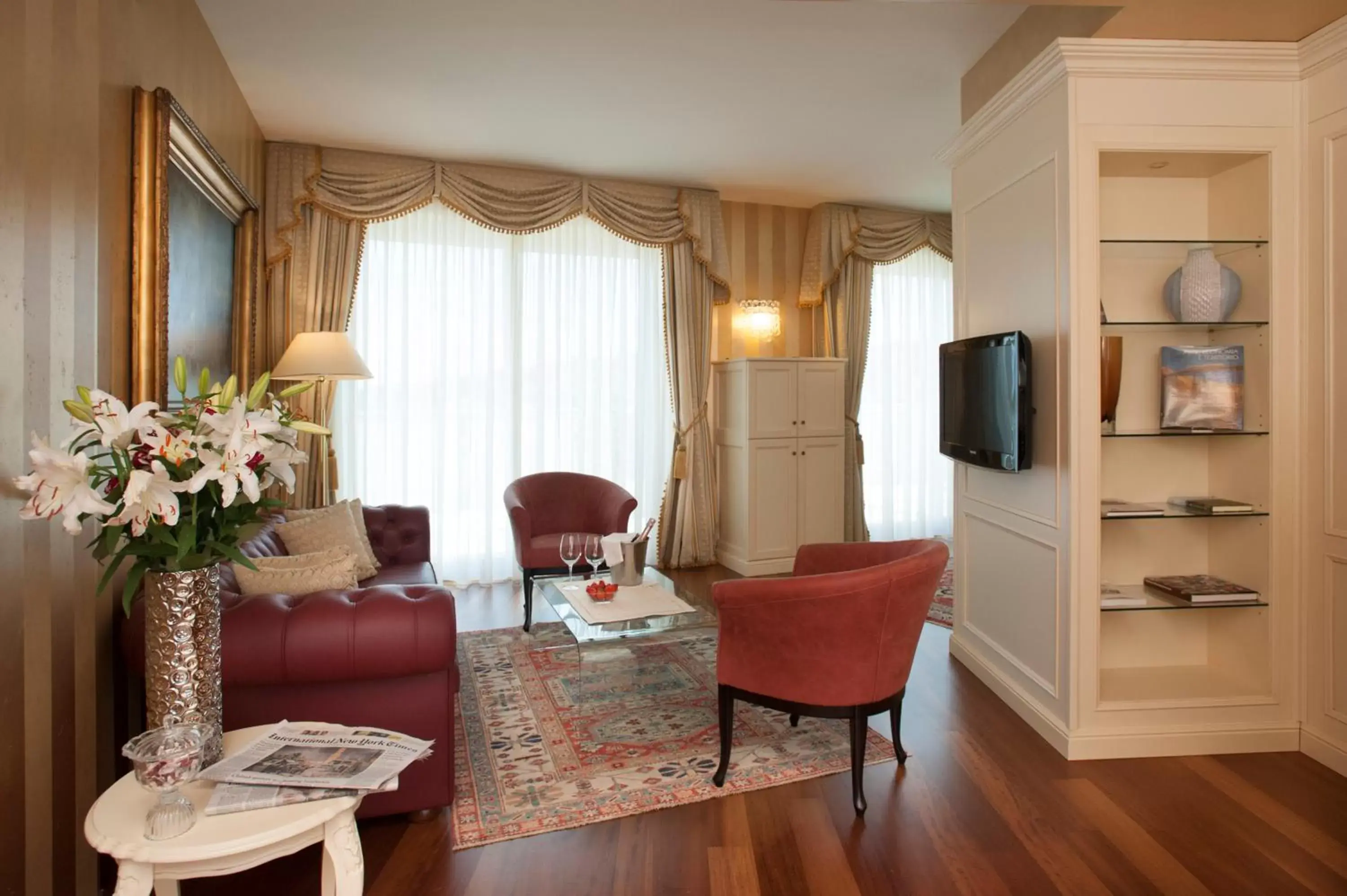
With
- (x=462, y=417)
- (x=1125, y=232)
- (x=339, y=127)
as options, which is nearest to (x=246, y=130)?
(x=339, y=127)

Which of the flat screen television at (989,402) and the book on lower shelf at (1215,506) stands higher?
the flat screen television at (989,402)

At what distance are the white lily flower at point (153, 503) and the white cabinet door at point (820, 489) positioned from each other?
5.08 meters

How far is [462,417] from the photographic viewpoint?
561 centimetres

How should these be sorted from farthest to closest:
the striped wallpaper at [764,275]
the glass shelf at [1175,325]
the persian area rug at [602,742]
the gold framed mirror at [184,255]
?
the striped wallpaper at [764,275] → the glass shelf at [1175,325] → the persian area rug at [602,742] → the gold framed mirror at [184,255]

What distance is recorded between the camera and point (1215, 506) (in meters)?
3.15

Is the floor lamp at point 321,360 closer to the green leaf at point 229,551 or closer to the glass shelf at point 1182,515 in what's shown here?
the green leaf at point 229,551

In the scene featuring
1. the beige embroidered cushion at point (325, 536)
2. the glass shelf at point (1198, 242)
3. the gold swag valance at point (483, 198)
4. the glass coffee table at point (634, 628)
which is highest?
the gold swag valance at point (483, 198)

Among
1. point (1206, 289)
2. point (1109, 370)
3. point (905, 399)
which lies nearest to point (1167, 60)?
point (1206, 289)

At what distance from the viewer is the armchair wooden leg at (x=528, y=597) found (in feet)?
15.2

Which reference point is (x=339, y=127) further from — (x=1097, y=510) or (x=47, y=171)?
(x=1097, y=510)

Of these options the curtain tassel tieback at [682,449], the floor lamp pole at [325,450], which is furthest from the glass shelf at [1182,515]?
the floor lamp pole at [325,450]

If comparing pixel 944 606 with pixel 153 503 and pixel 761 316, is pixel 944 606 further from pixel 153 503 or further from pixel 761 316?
pixel 153 503

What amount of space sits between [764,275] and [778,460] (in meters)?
1.65

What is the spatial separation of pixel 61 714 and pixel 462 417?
12.6ft
